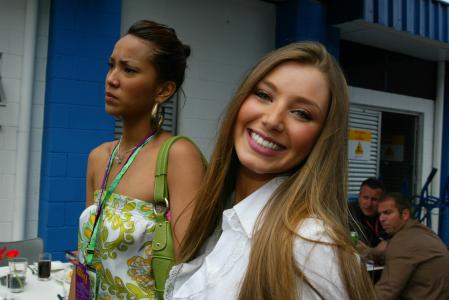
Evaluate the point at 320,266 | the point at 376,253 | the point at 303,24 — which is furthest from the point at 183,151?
the point at 303,24

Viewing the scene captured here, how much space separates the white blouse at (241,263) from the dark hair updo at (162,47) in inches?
27.9

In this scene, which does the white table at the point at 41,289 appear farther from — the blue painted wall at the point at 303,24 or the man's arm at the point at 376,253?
the blue painted wall at the point at 303,24

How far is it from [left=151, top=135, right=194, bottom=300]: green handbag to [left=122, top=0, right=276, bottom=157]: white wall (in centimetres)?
308

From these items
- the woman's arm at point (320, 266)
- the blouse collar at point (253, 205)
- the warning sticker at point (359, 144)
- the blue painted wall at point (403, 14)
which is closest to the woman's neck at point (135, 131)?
the blouse collar at point (253, 205)

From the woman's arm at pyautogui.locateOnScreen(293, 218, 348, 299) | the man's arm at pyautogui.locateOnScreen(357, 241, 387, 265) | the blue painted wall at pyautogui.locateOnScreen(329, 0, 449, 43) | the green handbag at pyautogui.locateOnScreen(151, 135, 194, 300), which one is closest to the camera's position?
the woman's arm at pyautogui.locateOnScreen(293, 218, 348, 299)

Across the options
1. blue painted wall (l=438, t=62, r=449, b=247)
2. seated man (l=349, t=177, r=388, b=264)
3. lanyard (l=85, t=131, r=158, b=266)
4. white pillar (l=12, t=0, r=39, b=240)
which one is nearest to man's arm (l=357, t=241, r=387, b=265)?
seated man (l=349, t=177, r=388, b=264)

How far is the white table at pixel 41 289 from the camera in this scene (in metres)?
2.70

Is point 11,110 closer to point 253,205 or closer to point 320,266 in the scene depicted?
point 253,205

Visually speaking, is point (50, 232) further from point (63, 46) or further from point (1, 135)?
point (63, 46)

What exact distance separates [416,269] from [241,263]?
2.57 meters

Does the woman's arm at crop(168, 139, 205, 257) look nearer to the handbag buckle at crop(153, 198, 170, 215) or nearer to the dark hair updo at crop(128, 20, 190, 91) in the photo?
the handbag buckle at crop(153, 198, 170, 215)

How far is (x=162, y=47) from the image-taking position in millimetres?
1778

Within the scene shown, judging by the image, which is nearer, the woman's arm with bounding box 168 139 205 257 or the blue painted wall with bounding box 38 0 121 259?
the woman's arm with bounding box 168 139 205 257

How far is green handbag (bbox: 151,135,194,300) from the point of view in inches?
60.9
